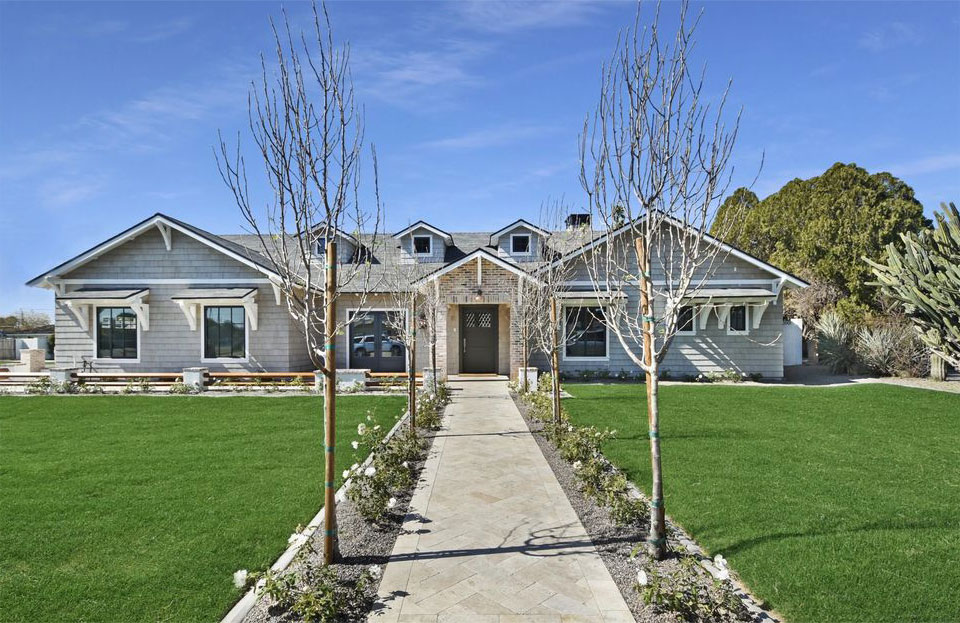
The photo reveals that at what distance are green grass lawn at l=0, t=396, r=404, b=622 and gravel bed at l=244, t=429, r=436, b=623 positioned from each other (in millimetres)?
301

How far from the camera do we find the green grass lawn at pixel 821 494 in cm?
380

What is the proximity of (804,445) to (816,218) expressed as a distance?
1065 inches

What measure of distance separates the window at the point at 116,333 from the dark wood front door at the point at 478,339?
11.1 meters

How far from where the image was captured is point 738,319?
59.0 feet

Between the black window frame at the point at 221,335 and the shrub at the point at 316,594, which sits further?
the black window frame at the point at 221,335

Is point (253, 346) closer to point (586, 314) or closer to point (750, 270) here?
point (586, 314)

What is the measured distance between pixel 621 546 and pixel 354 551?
2.39m

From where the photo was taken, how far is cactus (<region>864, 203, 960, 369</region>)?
10.8 metres

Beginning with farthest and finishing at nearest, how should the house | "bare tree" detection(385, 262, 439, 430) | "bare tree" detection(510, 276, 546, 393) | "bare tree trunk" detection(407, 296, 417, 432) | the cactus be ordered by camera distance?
1. the house
2. "bare tree" detection(510, 276, 546, 393)
3. the cactus
4. "bare tree" detection(385, 262, 439, 430)
5. "bare tree trunk" detection(407, 296, 417, 432)

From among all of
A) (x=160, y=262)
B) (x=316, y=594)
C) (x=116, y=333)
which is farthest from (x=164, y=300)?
(x=316, y=594)

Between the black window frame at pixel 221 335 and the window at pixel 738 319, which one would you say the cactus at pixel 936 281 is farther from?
the black window frame at pixel 221 335

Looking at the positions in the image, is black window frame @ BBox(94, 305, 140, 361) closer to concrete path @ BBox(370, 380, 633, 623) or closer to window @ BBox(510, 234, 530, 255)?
window @ BBox(510, 234, 530, 255)

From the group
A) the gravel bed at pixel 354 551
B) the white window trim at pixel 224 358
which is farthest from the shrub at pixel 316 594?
→ the white window trim at pixel 224 358

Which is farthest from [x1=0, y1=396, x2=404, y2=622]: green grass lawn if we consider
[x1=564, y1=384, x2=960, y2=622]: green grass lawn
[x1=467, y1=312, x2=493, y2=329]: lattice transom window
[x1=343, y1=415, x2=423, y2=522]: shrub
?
[x1=467, y1=312, x2=493, y2=329]: lattice transom window
